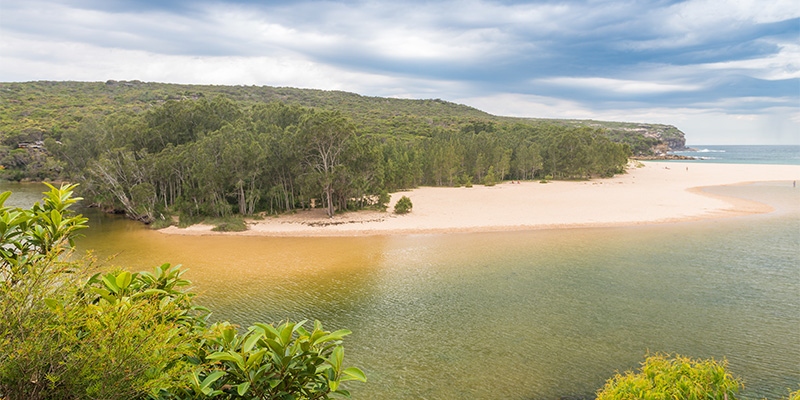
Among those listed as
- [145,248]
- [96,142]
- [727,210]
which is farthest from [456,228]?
[96,142]

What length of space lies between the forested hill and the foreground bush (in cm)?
5758

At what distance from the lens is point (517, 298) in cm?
1670

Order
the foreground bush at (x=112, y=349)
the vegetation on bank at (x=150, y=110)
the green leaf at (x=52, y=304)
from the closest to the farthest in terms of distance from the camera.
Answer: the foreground bush at (x=112, y=349), the green leaf at (x=52, y=304), the vegetation on bank at (x=150, y=110)

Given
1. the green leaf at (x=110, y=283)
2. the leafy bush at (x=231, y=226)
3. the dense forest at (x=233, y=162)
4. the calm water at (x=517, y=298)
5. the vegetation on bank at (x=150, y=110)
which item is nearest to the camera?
the green leaf at (x=110, y=283)

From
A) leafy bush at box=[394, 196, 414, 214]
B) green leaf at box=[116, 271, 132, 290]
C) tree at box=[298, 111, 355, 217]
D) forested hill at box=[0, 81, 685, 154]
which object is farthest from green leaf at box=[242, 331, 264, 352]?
forested hill at box=[0, 81, 685, 154]

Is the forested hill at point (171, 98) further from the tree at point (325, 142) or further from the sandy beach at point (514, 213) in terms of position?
the tree at point (325, 142)

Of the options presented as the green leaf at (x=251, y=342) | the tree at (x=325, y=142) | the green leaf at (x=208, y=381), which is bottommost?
the green leaf at (x=208, y=381)

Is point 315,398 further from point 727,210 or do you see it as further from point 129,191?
point 727,210

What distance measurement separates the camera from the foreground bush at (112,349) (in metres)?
2.94

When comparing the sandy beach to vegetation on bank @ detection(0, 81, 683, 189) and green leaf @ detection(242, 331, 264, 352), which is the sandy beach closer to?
vegetation on bank @ detection(0, 81, 683, 189)

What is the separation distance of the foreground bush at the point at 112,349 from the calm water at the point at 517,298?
7.32 meters

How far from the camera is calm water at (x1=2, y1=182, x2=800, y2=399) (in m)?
11.3

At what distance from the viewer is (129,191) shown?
35.7m

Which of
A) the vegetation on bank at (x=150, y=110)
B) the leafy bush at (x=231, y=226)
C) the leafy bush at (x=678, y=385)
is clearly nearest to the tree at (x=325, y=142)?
the vegetation on bank at (x=150, y=110)
